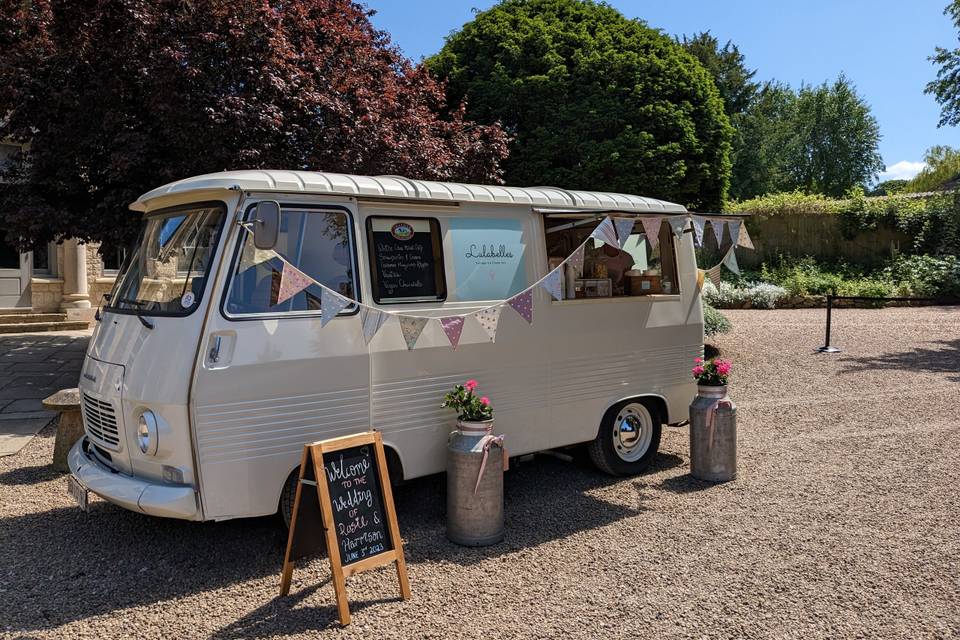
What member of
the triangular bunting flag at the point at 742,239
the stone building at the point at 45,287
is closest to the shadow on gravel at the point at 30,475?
the triangular bunting flag at the point at 742,239

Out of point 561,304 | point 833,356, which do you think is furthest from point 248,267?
point 833,356

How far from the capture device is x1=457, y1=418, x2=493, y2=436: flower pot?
4.52 metres

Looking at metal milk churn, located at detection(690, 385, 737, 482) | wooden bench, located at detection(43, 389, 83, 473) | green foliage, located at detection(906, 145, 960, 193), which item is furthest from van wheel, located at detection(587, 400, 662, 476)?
green foliage, located at detection(906, 145, 960, 193)

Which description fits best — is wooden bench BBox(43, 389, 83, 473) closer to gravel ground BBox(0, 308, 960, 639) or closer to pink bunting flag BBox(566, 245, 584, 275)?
gravel ground BBox(0, 308, 960, 639)

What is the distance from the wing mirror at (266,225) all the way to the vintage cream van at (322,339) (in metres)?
0.01

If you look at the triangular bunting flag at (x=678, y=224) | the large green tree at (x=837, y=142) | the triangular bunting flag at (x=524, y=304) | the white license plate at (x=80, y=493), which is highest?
the large green tree at (x=837, y=142)

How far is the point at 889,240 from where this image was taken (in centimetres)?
2094

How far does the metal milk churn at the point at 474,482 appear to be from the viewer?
14.8ft

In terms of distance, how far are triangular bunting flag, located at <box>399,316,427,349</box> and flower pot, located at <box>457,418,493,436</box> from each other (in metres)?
0.63

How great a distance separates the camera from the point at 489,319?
4848 millimetres

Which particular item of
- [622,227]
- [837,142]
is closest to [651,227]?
[622,227]

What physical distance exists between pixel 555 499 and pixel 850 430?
4.12 meters

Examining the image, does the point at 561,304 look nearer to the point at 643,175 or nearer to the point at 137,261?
the point at 137,261

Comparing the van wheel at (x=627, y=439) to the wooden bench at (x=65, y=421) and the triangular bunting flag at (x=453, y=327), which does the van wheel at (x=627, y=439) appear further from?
the wooden bench at (x=65, y=421)
